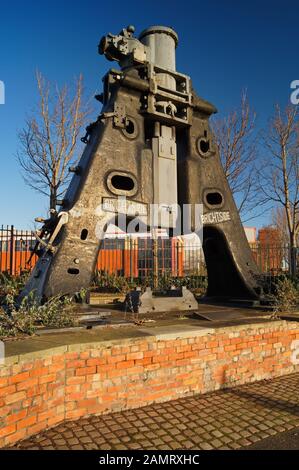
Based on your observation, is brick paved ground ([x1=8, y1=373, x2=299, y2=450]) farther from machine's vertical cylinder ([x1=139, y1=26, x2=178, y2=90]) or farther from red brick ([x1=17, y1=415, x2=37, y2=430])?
machine's vertical cylinder ([x1=139, y1=26, x2=178, y2=90])

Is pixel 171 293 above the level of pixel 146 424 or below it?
above

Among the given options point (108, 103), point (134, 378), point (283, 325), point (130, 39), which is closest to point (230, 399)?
point (134, 378)

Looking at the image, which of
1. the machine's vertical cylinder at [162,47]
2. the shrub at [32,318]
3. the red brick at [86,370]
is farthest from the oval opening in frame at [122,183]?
the red brick at [86,370]

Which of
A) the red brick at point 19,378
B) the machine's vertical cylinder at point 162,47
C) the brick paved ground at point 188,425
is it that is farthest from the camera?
the machine's vertical cylinder at point 162,47

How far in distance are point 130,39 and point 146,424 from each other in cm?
648

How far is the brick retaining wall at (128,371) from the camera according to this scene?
283 cm

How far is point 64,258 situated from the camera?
531 cm

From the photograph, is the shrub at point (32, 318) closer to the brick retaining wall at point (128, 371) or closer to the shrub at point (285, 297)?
the brick retaining wall at point (128, 371)

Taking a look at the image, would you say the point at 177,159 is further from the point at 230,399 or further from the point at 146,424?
the point at 146,424

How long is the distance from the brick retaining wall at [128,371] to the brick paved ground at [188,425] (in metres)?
0.12

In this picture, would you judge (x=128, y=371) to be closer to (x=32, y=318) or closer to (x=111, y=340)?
(x=111, y=340)

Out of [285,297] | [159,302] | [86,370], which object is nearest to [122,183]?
[159,302]

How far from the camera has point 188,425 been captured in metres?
3.27

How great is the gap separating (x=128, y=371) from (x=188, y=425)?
73 centimetres
